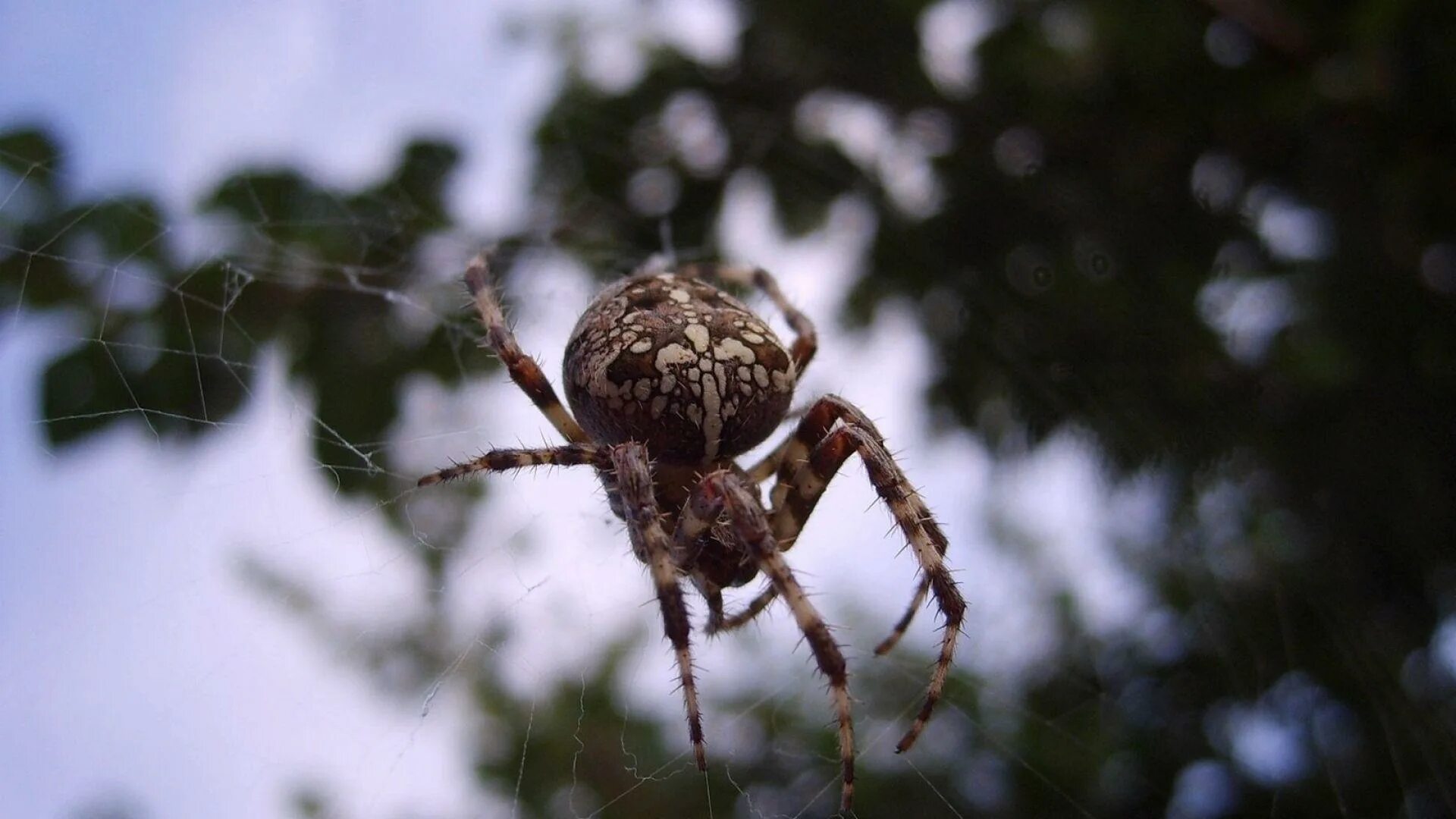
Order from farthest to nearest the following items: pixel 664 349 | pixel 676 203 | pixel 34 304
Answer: pixel 676 203
pixel 34 304
pixel 664 349

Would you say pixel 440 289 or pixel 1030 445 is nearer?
pixel 440 289

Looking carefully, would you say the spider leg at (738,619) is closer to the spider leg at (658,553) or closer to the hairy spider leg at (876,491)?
the hairy spider leg at (876,491)

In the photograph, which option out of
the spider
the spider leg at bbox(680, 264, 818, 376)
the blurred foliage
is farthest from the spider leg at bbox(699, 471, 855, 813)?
the blurred foliage

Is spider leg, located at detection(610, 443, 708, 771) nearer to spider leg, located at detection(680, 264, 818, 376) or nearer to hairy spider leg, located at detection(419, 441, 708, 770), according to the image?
hairy spider leg, located at detection(419, 441, 708, 770)

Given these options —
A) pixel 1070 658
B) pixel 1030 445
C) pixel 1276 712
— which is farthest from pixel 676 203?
pixel 1276 712

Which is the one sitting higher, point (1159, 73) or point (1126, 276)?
point (1159, 73)

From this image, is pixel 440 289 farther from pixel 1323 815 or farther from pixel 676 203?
pixel 1323 815

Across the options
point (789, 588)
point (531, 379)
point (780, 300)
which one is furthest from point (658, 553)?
point (780, 300)
